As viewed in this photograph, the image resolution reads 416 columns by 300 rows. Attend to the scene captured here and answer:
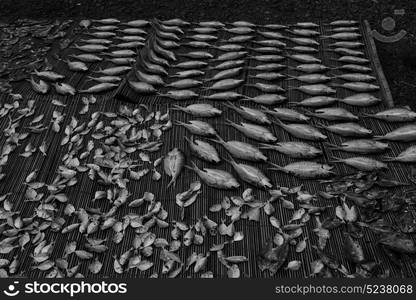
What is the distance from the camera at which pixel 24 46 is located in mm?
6215

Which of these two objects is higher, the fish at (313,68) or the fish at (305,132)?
the fish at (313,68)

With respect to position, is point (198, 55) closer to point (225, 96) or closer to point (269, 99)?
point (225, 96)

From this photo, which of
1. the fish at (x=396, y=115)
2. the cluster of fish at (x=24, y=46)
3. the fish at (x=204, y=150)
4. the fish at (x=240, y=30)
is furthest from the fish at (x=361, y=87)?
the cluster of fish at (x=24, y=46)

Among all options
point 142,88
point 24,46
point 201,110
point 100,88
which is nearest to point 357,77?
point 201,110

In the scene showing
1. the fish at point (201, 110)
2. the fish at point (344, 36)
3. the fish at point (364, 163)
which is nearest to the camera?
the fish at point (364, 163)

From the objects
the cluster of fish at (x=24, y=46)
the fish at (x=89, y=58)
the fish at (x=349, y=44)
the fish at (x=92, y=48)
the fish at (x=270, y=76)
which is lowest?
the cluster of fish at (x=24, y=46)

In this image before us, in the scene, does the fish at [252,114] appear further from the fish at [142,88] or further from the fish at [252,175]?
the fish at [142,88]

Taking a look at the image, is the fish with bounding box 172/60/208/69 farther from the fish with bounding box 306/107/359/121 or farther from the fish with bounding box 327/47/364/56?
the fish with bounding box 327/47/364/56

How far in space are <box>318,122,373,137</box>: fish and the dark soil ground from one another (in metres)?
3.77

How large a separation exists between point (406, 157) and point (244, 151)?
159cm

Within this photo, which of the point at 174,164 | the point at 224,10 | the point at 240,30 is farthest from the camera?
the point at 224,10

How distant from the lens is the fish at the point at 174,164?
3877 millimetres

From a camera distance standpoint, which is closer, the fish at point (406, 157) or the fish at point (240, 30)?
the fish at point (406, 157)

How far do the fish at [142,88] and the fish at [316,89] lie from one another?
6.13ft
